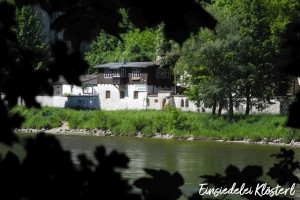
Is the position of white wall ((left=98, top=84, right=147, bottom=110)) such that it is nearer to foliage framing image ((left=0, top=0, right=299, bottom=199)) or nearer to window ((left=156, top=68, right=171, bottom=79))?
window ((left=156, top=68, right=171, bottom=79))

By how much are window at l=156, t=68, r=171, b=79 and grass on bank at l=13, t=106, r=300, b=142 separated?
27.3 ft

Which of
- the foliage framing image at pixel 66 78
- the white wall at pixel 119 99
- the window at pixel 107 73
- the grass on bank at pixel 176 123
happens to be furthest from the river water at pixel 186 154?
the foliage framing image at pixel 66 78

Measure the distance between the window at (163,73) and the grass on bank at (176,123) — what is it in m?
8.32

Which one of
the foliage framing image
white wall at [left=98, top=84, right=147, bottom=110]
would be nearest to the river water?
white wall at [left=98, top=84, right=147, bottom=110]

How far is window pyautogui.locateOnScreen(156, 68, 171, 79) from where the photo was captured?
52.6 meters

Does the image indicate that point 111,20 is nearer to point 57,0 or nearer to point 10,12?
point 57,0

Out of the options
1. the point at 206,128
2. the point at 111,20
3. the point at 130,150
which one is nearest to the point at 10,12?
the point at 111,20

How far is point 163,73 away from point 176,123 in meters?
13.3

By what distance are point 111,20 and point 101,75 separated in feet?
175

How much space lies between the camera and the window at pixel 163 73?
172 ft

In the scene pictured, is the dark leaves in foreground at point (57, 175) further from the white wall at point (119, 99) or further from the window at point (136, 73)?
the window at point (136, 73)

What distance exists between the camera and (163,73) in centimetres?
5266

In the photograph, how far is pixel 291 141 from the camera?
35375mm

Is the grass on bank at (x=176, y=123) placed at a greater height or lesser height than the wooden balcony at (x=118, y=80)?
lesser
